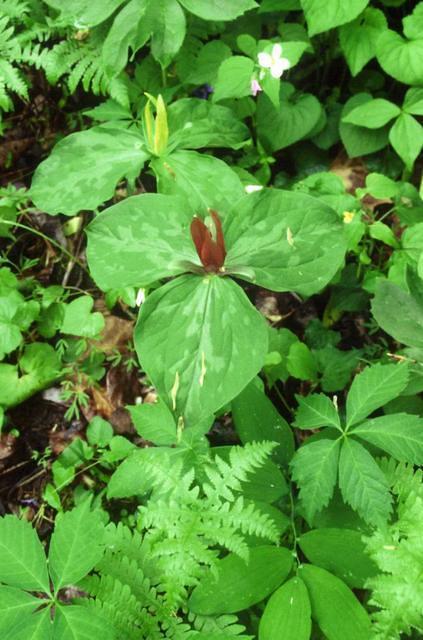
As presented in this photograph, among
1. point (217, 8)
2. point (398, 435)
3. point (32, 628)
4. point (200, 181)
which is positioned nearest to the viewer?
point (32, 628)

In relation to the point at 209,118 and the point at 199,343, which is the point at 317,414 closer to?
the point at 199,343

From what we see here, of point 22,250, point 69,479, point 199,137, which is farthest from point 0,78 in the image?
point 69,479

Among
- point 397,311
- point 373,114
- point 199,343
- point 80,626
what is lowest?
point 80,626

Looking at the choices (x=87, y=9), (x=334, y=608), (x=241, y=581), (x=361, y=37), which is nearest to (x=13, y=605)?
(x=241, y=581)

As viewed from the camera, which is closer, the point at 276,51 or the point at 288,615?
the point at 288,615

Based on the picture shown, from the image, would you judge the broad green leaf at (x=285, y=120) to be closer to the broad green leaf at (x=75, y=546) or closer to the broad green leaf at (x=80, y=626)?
the broad green leaf at (x=75, y=546)

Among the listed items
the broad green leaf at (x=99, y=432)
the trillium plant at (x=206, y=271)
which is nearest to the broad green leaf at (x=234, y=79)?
the trillium plant at (x=206, y=271)

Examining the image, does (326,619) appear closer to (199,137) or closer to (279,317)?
(279,317)
